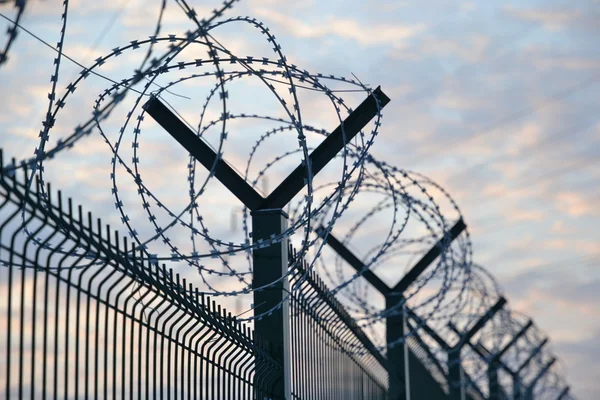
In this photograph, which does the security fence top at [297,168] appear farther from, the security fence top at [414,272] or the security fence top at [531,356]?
the security fence top at [531,356]

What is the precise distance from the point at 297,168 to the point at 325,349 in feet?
10.4

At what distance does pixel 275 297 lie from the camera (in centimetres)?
981

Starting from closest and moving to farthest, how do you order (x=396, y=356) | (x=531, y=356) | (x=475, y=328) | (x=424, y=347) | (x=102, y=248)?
1. (x=102, y=248)
2. (x=396, y=356)
3. (x=424, y=347)
4. (x=475, y=328)
5. (x=531, y=356)

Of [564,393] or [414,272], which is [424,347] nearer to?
[414,272]

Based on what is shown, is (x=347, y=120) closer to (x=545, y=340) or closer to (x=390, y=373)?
(x=390, y=373)

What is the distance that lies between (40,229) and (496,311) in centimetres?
1810

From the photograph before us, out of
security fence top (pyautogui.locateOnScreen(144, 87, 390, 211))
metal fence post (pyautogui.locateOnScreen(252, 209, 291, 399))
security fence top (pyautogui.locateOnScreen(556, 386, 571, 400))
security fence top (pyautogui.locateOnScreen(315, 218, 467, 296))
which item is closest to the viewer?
security fence top (pyautogui.locateOnScreen(144, 87, 390, 211))

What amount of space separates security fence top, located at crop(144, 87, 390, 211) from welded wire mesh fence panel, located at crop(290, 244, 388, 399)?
0.62m

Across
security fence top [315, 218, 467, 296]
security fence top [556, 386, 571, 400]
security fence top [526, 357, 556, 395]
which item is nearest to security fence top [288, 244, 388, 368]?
security fence top [315, 218, 467, 296]

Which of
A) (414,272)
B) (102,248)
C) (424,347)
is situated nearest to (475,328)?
(424,347)

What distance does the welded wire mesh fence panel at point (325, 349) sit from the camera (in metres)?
10.4

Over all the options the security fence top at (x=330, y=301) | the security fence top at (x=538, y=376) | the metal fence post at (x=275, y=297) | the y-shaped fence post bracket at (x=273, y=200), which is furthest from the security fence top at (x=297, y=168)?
the security fence top at (x=538, y=376)

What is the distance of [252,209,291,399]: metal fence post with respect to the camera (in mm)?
9562

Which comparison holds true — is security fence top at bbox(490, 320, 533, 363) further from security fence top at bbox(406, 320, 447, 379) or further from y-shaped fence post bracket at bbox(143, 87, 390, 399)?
y-shaped fence post bracket at bbox(143, 87, 390, 399)
